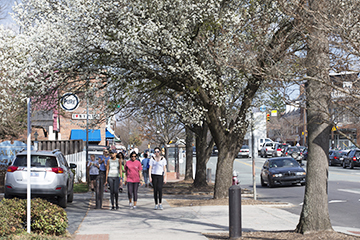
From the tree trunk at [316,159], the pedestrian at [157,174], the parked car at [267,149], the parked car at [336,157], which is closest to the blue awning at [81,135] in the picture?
the parked car at [336,157]

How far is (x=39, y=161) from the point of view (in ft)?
44.2

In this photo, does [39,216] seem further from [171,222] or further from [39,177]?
[39,177]

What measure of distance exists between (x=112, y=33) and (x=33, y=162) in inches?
176

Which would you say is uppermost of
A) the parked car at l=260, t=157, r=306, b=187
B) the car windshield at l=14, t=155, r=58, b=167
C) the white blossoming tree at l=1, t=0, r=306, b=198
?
the white blossoming tree at l=1, t=0, r=306, b=198

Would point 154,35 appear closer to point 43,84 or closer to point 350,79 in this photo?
point 43,84

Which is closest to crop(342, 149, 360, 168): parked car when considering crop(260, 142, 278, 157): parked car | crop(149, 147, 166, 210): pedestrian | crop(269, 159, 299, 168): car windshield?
crop(269, 159, 299, 168): car windshield

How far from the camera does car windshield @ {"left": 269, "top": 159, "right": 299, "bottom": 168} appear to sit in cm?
2400

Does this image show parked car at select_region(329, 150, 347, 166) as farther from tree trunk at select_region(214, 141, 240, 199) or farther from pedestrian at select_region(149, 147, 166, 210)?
pedestrian at select_region(149, 147, 166, 210)

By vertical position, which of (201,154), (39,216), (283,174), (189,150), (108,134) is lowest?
(283,174)

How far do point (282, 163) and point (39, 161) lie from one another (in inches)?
575

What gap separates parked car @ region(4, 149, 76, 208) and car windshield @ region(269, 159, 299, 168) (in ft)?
44.4

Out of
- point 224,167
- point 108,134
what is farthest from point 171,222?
point 108,134

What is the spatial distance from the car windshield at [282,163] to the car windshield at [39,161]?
45.0ft

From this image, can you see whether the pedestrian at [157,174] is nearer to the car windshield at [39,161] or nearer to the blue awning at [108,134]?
the car windshield at [39,161]
